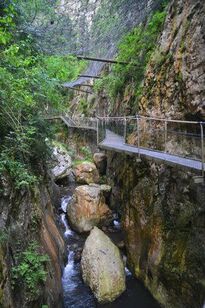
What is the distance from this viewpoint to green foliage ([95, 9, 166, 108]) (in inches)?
461

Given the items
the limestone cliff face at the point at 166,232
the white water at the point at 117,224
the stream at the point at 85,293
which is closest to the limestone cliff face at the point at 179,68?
the limestone cliff face at the point at 166,232

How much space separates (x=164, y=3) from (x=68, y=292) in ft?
37.2

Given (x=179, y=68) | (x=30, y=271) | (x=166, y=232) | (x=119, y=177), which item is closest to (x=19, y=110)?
(x=30, y=271)

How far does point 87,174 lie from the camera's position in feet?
55.1

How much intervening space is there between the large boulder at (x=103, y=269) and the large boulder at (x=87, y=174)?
7069 millimetres

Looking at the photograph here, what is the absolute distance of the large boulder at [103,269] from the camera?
830 cm

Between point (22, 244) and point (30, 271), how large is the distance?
0.62 m

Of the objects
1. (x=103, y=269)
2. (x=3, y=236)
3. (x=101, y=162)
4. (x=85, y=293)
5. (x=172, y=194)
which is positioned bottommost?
(x=85, y=293)

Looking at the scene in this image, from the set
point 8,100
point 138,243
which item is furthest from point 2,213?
point 138,243

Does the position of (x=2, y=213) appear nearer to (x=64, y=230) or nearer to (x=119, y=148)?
(x=119, y=148)

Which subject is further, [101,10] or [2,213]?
Result: [101,10]

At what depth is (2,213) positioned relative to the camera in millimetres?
5301

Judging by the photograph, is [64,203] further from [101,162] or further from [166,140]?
[166,140]

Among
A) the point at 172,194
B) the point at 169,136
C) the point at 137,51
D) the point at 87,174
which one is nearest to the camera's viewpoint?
the point at 169,136
